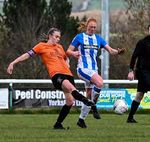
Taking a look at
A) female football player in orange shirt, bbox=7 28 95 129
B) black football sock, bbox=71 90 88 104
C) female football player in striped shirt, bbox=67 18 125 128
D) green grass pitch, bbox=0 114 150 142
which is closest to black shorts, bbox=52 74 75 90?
female football player in orange shirt, bbox=7 28 95 129

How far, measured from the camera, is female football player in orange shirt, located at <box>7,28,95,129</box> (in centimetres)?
1330

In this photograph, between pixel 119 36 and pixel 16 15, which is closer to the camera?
pixel 16 15

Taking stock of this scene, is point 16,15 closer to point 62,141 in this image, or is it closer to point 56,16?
point 56,16

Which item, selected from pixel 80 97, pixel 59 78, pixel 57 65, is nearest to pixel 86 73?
pixel 57 65

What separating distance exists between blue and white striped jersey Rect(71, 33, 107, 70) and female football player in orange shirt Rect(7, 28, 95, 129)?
1.04 meters

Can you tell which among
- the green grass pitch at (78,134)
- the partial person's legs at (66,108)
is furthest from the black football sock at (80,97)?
the green grass pitch at (78,134)

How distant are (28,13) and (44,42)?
3247 cm

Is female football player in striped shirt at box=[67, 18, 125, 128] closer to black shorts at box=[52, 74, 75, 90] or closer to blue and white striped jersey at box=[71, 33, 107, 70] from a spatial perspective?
blue and white striped jersey at box=[71, 33, 107, 70]

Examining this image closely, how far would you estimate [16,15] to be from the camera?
45844mm

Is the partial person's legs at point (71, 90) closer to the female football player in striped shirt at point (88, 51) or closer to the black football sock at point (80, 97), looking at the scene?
the black football sock at point (80, 97)

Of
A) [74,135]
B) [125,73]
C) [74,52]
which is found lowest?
[125,73]

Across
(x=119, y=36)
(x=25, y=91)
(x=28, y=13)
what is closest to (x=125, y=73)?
(x=119, y=36)

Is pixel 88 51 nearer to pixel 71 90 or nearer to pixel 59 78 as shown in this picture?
pixel 59 78

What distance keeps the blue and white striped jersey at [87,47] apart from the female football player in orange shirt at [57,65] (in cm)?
104
